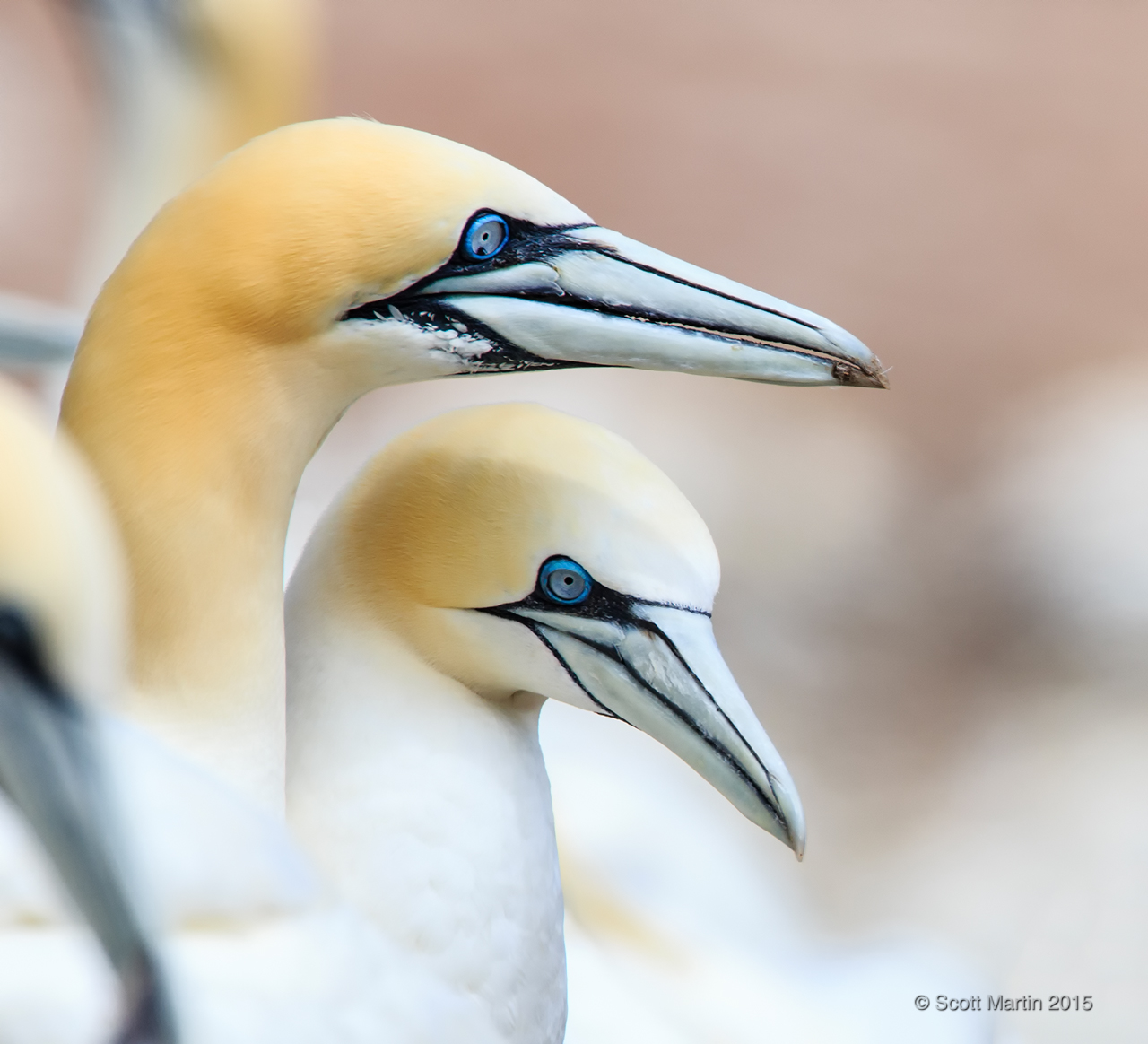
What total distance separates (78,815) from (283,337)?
442 millimetres

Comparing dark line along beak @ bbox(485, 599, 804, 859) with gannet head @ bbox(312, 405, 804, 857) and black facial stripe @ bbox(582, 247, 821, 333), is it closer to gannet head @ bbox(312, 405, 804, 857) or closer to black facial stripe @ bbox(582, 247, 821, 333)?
gannet head @ bbox(312, 405, 804, 857)

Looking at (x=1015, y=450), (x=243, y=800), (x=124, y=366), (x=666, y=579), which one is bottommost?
(x=1015, y=450)

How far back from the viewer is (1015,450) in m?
4.27

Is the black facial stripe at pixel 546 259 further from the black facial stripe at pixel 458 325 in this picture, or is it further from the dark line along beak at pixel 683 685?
the dark line along beak at pixel 683 685

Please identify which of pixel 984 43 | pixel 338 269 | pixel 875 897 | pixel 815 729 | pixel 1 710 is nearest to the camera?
pixel 1 710

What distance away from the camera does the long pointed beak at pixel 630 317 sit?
144 cm

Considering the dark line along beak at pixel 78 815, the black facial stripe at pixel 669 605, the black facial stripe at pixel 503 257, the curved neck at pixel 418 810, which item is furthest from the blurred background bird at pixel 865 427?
the dark line along beak at pixel 78 815

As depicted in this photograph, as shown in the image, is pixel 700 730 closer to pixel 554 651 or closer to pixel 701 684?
pixel 701 684

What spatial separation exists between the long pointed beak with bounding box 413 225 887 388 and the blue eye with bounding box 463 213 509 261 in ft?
0.05

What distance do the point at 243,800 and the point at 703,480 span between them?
2.77 meters

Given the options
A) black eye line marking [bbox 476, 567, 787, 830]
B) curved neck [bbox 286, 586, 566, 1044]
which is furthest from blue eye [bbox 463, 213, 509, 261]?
curved neck [bbox 286, 586, 566, 1044]

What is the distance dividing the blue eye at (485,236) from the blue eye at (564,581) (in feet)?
0.95

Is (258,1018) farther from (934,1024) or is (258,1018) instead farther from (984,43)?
(984,43)

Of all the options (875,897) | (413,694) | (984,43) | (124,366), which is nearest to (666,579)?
(413,694)
